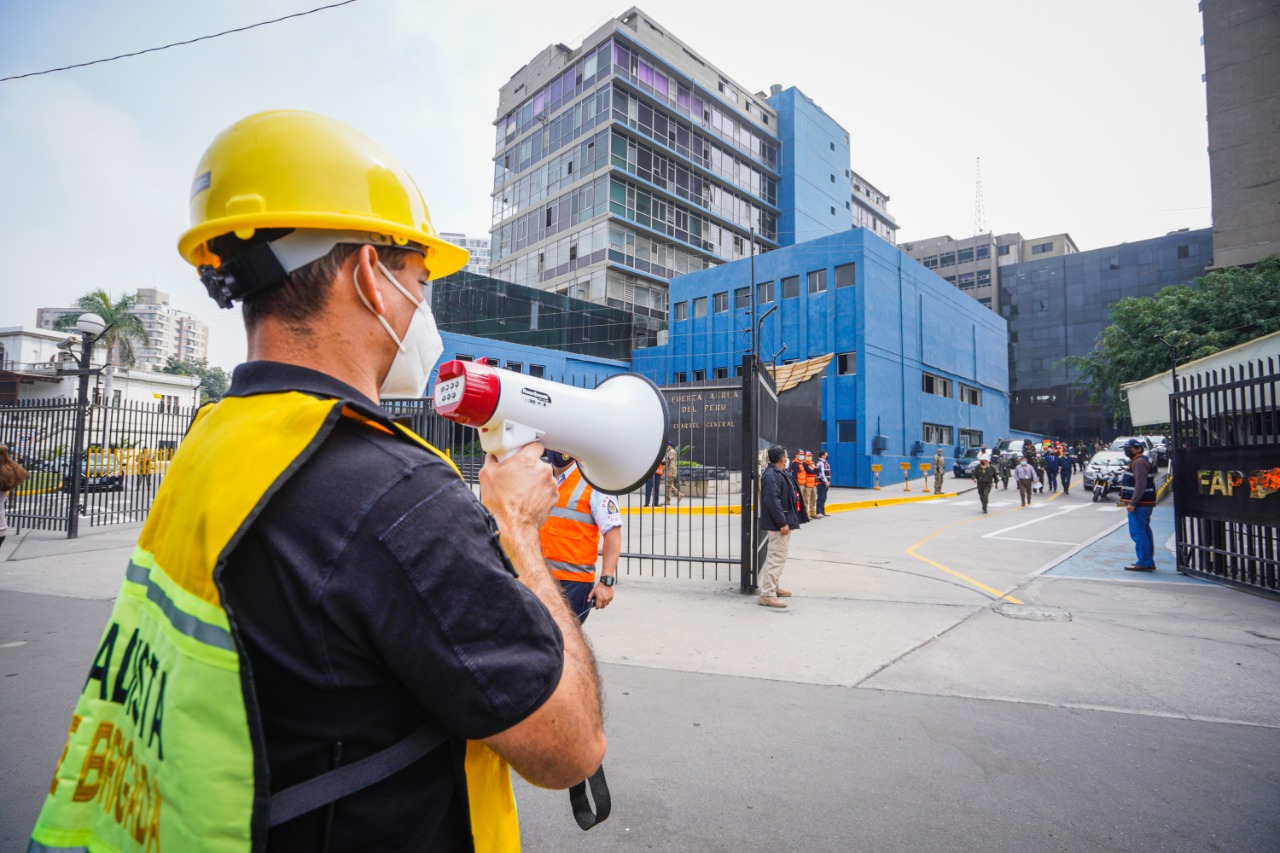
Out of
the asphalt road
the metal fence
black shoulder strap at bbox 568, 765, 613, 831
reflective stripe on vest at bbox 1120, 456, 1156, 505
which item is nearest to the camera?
black shoulder strap at bbox 568, 765, 613, 831

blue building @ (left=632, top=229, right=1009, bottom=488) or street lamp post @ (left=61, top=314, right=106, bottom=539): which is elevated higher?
blue building @ (left=632, top=229, right=1009, bottom=488)

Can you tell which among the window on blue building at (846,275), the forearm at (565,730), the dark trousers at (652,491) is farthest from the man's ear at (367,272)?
the window on blue building at (846,275)

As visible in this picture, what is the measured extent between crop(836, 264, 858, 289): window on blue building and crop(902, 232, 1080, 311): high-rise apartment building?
133 feet

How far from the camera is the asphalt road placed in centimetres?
268

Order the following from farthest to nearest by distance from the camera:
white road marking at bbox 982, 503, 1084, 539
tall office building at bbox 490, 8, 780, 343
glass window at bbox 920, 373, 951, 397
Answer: tall office building at bbox 490, 8, 780, 343, glass window at bbox 920, 373, 951, 397, white road marking at bbox 982, 503, 1084, 539

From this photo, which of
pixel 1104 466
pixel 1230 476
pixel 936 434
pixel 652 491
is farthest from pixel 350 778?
pixel 936 434

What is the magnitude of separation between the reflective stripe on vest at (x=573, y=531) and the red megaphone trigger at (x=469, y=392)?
8.13ft

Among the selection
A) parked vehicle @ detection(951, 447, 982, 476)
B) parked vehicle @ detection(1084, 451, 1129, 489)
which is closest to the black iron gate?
parked vehicle @ detection(1084, 451, 1129, 489)

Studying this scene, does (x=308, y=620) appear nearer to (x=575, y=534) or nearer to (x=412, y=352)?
(x=412, y=352)

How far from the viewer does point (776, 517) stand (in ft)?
22.0

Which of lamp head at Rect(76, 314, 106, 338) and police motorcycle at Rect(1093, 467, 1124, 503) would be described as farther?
police motorcycle at Rect(1093, 467, 1124, 503)

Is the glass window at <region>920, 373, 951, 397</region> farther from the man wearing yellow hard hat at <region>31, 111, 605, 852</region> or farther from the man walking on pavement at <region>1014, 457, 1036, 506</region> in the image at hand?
the man wearing yellow hard hat at <region>31, 111, 605, 852</region>

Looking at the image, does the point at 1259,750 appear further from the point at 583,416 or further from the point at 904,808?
the point at 583,416

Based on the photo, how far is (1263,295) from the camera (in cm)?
2522
